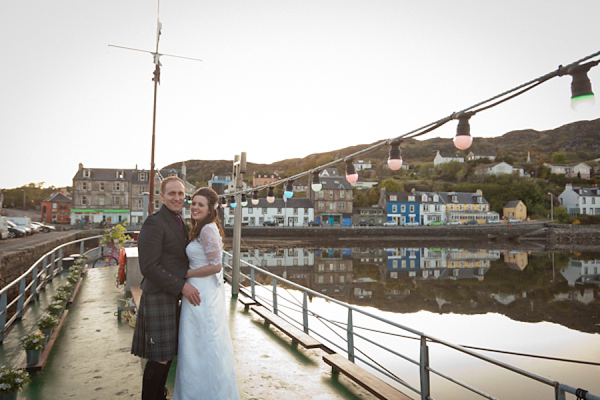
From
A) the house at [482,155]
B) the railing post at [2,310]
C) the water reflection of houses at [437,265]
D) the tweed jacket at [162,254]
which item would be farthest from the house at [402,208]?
the house at [482,155]

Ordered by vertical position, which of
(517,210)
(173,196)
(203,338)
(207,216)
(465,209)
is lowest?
(203,338)

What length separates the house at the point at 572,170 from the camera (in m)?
125

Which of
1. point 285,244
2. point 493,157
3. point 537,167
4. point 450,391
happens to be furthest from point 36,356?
point 493,157

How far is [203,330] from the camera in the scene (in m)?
2.80

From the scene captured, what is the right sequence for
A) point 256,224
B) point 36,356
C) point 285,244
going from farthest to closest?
point 256,224 → point 285,244 → point 36,356

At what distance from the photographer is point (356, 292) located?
66.3 ft

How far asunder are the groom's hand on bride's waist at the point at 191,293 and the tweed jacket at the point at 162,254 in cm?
4

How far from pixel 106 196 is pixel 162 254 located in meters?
63.4

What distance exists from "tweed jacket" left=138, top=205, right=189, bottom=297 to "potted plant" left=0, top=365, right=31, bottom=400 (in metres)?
1.46

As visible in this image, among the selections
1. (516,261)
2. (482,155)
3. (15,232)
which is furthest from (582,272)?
(482,155)

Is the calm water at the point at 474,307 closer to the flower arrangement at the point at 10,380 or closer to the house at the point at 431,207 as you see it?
the flower arrangement at the point at 10,380

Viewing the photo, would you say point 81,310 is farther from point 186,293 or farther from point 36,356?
point 186,293

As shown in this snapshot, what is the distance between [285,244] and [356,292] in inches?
1040

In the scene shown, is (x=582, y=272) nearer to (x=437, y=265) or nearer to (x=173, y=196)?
(x=437, y=265)
